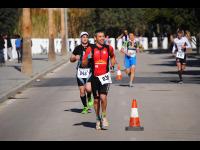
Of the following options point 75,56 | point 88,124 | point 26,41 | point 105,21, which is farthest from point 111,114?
point 105,21

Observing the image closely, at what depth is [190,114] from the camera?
48.5 ft

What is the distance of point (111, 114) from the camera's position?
1505cm

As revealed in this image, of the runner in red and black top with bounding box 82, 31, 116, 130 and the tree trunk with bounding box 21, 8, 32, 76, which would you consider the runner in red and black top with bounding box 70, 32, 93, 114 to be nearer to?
the runner in red and black top with bounding box 82, 31, 116, 130

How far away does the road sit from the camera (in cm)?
1199

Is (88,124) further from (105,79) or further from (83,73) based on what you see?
(83,73)

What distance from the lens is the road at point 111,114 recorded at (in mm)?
11992

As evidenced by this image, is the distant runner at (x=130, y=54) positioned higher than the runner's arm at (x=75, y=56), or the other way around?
the runner's arm at (x=75, y=56)

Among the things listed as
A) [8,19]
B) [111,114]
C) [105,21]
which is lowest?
[111,114]

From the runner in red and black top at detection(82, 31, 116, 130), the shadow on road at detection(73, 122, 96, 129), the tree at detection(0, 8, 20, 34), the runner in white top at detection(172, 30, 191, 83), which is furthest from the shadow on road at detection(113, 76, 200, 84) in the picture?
the tree at detection(0, 8, 20, 34)

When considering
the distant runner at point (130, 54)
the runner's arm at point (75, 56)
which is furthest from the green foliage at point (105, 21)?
the runner's arm at point (75, 56)

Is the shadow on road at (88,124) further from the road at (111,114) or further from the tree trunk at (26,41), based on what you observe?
the tree trunk at (26,41)
